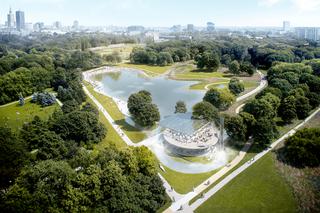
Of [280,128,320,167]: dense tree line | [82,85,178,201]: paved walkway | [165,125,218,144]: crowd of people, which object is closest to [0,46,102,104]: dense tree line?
[82,85,178,201]: paved walkway

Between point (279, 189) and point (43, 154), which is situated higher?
point (43, 154)

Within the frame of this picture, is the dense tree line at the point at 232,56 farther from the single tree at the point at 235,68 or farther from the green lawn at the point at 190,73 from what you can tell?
the green lawn at the point at 190,73

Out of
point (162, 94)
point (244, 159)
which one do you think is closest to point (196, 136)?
point (244, 159)

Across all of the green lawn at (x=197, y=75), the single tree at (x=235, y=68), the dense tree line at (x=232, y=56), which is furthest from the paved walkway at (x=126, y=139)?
the single tree at (x=235, y=68)

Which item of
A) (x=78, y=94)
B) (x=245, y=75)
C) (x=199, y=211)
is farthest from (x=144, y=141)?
(x=245, y=75)

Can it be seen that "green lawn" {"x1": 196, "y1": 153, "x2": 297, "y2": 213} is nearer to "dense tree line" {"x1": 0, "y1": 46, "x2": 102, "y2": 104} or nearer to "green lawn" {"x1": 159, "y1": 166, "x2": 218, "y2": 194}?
"green lawn" {"x1": 159, "y1": 166, "x2": 218, "y2": 194}

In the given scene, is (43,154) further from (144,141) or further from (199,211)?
(199,211)
